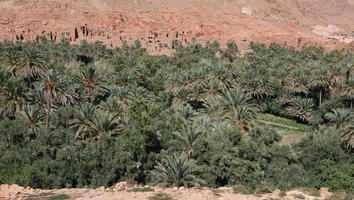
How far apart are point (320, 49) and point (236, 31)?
1159 inches

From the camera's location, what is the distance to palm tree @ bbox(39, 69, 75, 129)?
86.0ft

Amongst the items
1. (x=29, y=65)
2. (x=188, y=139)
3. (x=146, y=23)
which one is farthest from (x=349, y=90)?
(x=146, y=23)

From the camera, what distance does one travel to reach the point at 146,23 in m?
96.9

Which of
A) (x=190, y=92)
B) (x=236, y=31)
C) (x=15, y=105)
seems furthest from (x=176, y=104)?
(x=236, y=31)

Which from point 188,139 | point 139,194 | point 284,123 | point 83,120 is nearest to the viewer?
point 139,194

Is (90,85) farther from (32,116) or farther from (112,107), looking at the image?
(32,116)

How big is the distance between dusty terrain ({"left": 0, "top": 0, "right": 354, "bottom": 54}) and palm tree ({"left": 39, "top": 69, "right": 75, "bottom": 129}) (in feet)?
194

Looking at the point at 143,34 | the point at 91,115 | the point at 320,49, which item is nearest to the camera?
the point at 91,115

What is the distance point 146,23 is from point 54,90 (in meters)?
74.2

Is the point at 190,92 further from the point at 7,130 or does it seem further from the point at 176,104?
the point at 7,130

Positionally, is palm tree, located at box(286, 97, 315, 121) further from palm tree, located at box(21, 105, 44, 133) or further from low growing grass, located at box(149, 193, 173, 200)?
palm tree, located at box(21, 105, 44, 133)

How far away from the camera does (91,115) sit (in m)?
24.6

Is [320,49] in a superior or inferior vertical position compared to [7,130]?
superior

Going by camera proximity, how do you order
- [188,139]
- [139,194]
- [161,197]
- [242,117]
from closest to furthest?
[161,197], [139,194], [188,139], [242,117]
